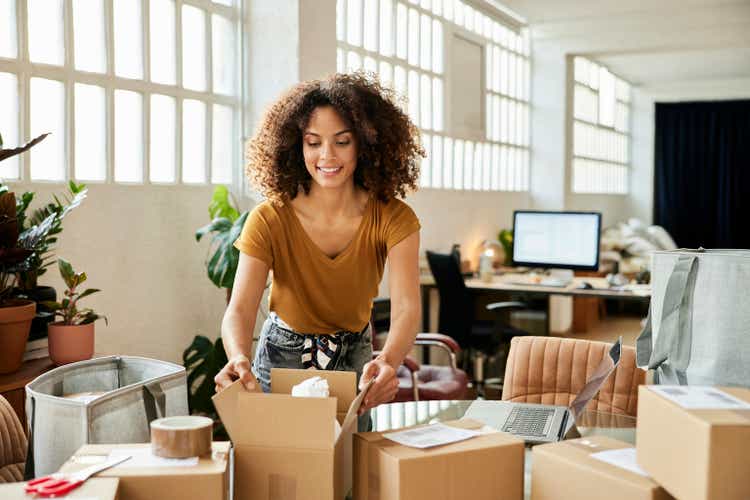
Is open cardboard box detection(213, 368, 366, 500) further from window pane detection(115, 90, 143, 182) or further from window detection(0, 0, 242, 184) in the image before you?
window pane detection(115, 90, 143, 182)

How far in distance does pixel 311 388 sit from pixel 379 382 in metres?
0.23

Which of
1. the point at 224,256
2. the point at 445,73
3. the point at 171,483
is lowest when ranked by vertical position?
the point at 171,483

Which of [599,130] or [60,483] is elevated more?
[599,130]

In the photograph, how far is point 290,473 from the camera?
1.32 m

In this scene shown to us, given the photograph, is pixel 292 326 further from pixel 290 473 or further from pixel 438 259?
pixel 438 259

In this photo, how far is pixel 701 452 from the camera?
1.14 meters

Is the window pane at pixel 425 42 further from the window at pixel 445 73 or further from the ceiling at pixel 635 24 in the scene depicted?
the ceiling at pixel 635 24

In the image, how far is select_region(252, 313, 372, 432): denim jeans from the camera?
2.13m

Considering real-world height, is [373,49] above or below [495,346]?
above

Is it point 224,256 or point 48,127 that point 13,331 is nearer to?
point 48,127

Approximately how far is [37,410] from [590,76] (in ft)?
30.3

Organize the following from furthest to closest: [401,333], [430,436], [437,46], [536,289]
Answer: [437,46] < [536,289] < [401,333] < [430,436]

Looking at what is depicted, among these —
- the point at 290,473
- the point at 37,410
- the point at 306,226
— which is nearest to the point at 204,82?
the point at 306,226

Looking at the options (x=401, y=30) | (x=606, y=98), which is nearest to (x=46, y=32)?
(x=401, y=30)
